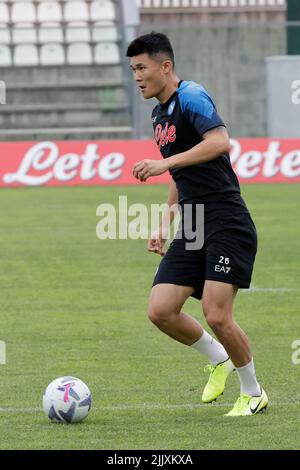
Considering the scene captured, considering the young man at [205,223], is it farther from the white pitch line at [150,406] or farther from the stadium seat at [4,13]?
the stadium seat at [4,13]

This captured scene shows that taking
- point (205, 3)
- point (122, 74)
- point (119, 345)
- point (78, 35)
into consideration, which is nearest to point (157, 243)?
point (119, 345)

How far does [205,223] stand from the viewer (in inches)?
287

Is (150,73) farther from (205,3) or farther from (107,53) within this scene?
(205,3)

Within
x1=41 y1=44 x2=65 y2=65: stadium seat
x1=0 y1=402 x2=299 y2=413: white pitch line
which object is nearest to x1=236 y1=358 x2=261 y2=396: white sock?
x1=0 y1=402 x2=299 y2=413: white pitch line

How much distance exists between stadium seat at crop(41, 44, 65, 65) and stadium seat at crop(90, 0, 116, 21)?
2.09m

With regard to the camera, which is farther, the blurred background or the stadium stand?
the stadium stand

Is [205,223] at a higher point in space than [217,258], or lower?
higher

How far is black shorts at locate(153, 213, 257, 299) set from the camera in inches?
283

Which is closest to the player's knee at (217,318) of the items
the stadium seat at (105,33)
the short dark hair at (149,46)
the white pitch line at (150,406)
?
the white pitch line at (150,406)

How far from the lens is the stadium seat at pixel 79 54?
2866 cm

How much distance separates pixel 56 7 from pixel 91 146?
8356 mm

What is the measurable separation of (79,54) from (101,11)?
2.31 m

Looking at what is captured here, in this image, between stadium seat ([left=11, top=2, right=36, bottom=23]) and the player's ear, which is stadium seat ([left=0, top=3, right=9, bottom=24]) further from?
the player's ear
